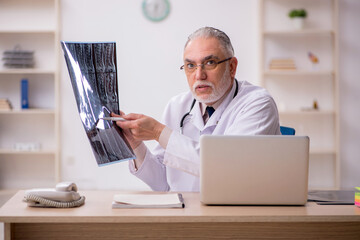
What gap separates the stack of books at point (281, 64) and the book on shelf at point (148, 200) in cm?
318

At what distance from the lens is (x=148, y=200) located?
148cm

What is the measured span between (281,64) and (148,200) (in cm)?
336

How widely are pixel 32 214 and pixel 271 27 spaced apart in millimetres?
3864

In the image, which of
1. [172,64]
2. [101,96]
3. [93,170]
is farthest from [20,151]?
[101,96]

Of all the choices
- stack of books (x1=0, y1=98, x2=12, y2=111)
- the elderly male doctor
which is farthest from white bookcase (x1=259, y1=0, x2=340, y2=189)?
the elderly male doctor

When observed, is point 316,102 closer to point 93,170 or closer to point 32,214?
point 93,170

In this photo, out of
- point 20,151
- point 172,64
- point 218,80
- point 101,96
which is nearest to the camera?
point 101,96

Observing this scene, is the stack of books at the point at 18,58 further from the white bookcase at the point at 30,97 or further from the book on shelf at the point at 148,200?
the book on shelf at the point at 148,200

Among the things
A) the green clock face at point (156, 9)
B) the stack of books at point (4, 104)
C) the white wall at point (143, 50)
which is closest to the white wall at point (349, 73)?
the white wall at point (143, 50)

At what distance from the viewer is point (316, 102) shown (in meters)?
4.64

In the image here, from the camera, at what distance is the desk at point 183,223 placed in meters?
1.30

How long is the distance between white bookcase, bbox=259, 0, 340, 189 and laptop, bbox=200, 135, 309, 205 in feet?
11.0

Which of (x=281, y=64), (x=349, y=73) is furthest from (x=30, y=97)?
(x=349, y=73)

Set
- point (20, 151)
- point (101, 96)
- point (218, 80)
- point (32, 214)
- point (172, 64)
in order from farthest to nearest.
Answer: point (172, 64) < point (20, 151) < point (218, 80) < point (101, 96) < point (32, 214)
